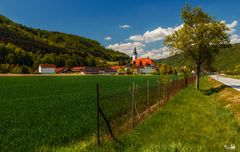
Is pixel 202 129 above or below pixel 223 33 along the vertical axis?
below

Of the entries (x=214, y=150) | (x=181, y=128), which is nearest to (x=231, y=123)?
(x=181, y=128)

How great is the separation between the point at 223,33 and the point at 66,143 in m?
33.6

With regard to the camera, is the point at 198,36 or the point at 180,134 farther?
the point at 198,36

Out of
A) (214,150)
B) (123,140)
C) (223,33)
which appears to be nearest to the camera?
(214,150)

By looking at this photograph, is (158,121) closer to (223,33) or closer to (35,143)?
(35,143)

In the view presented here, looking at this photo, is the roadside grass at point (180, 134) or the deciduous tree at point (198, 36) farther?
the deciduous tree at point (198, 36)

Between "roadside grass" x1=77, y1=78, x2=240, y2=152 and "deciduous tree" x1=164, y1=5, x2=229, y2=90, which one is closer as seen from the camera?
"roadside grass" x1=77, y1=78, x2=240, y2=152

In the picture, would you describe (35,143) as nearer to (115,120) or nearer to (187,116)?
(115,120)

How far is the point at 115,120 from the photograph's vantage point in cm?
1470

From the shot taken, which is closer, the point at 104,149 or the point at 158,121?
the point at 104,149

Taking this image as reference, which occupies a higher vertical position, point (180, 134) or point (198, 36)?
Result: point (198, 36)

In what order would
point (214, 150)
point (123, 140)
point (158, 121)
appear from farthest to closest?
point (158, 121), point (123, 140), point (214, 150)

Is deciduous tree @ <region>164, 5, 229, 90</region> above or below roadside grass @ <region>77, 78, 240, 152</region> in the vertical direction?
above

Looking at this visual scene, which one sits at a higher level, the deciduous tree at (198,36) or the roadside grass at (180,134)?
the deciduous tree at (198,36)
